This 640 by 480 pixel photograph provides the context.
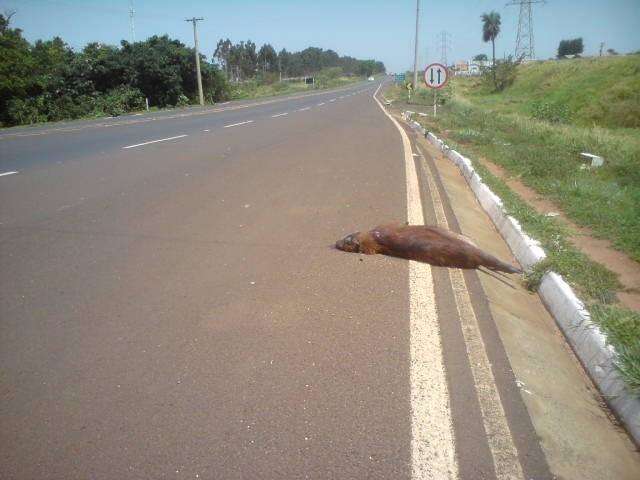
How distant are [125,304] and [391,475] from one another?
2.55 m

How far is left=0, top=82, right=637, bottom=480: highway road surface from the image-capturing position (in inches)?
90.0

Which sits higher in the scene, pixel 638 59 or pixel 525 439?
pixel 638 59

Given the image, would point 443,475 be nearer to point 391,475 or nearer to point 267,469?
point 391,475

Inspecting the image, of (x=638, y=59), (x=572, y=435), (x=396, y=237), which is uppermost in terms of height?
(x=638, y=59)

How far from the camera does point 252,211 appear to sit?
20.9 ft

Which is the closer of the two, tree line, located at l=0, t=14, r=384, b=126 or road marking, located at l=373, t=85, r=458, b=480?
road marking, located at l=373, t=85, r=458, b=480

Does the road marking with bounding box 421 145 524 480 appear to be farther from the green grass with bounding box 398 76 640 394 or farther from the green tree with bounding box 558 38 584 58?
the green tree with bounding box 558 38 584 58

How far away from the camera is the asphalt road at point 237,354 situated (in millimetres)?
2287

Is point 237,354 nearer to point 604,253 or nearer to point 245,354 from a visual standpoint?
point 245,354

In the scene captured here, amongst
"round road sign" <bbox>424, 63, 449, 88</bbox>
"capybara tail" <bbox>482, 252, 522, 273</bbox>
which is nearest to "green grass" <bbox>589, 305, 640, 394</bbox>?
"capybara tail" <bbox>482, 252, 522, 273</bbox>

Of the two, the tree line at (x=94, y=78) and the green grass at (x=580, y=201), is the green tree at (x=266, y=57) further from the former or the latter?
the green grass at (x=580, y=201)

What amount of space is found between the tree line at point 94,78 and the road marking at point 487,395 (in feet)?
105

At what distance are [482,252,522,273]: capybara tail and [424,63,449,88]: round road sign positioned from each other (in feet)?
48.5

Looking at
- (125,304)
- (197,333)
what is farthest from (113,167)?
(197,333)
